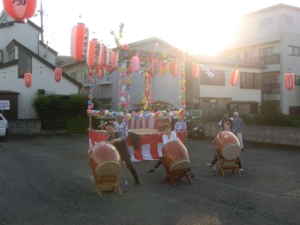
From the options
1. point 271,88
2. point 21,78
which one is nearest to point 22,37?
point 21,78

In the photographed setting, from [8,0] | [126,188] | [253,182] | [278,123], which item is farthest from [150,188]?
[278,123]

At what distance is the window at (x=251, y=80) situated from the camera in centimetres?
3011

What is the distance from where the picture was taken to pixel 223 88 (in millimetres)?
29344

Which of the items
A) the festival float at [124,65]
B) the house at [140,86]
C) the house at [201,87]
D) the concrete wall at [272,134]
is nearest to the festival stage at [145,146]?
the festival float at [124,65]

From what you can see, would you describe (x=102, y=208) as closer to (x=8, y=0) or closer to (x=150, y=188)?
(x=150, y=188)

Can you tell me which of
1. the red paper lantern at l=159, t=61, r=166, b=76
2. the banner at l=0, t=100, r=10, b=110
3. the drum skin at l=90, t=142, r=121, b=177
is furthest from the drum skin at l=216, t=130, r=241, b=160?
the banner at l=0, t=100, r=10, b=110

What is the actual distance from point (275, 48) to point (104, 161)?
27.9 m

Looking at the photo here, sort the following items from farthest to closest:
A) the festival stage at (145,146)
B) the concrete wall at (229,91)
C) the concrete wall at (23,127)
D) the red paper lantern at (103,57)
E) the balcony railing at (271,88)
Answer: the balcony railing at (271,88)
the concrete wall at (229,91)
the concrete wall at (23,127)
the festival stage at (145,146)
the red paper lantern at (103,57)

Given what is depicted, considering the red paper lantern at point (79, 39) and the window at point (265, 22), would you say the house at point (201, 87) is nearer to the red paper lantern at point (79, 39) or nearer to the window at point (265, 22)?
the window at point (265, 22)

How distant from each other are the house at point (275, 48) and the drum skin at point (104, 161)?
26.7 metres

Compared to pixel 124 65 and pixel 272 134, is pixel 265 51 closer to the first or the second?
pixel 272 134

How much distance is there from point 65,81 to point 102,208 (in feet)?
70.8

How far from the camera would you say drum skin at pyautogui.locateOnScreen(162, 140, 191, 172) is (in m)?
7.71

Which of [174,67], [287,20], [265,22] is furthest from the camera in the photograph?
[265,22]
